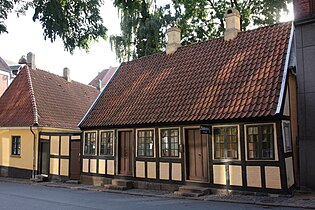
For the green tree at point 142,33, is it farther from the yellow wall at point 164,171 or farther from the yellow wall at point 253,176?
the yellow wall at point 253,176

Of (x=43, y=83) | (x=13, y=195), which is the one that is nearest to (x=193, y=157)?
(x=13, y=195)

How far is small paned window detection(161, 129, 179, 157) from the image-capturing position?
13.7 metres

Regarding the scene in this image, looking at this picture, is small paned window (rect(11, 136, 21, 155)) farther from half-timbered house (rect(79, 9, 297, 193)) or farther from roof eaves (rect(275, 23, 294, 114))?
roof eaves (rect(275, 23, 294, 114))

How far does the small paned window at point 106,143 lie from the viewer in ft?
52.8

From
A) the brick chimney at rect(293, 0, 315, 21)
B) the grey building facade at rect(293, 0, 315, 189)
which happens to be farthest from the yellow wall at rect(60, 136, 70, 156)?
the brick chimney at rect(293, 0, 315, 21)

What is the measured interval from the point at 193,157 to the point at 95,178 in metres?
5.71

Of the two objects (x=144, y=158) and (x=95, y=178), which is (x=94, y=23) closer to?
(x=144, y=158)

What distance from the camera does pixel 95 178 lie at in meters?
16.7

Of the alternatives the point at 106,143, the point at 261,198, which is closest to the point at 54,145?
A: the point at 106,143

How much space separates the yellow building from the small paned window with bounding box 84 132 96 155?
758 millimetres

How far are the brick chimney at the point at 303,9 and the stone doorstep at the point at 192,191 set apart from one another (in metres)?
6.83

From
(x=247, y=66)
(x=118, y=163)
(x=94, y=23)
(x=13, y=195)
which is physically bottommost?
(x=13, y=195)

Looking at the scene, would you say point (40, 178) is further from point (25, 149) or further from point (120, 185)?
point (120, 185)

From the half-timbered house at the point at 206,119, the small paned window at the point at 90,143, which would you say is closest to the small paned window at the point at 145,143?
the half-timbered house at the point at 206,119
